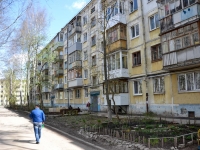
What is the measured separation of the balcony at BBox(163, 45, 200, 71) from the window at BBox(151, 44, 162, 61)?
2.43 meters

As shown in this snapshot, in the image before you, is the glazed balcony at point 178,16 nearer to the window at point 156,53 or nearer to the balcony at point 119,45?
the window at point 156,53

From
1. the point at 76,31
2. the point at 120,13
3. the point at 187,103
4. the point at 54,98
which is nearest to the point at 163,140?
the point at 187,103

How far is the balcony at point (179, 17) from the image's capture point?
1514 cm

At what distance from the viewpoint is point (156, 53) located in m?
20.1

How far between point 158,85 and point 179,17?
6080mm

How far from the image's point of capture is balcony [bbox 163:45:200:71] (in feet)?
48.4

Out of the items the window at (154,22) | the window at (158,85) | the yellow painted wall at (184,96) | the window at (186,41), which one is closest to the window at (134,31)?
the window at (154,22)

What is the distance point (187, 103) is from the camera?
16594mm

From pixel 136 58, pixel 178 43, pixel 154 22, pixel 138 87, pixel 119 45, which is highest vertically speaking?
pixel 154 22

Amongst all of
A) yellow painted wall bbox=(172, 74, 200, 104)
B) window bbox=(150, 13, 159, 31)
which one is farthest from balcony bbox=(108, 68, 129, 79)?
yellow painted wall bbox=(172, 74, 200, 104)

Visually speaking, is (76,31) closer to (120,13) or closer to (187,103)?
(120,13)

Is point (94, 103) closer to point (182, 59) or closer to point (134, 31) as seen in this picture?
point (134, 31)

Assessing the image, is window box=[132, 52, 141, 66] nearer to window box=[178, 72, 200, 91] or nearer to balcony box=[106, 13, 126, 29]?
balcony box=[106, 13, 126, 29]

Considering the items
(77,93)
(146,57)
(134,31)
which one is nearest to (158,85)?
(146,57)
